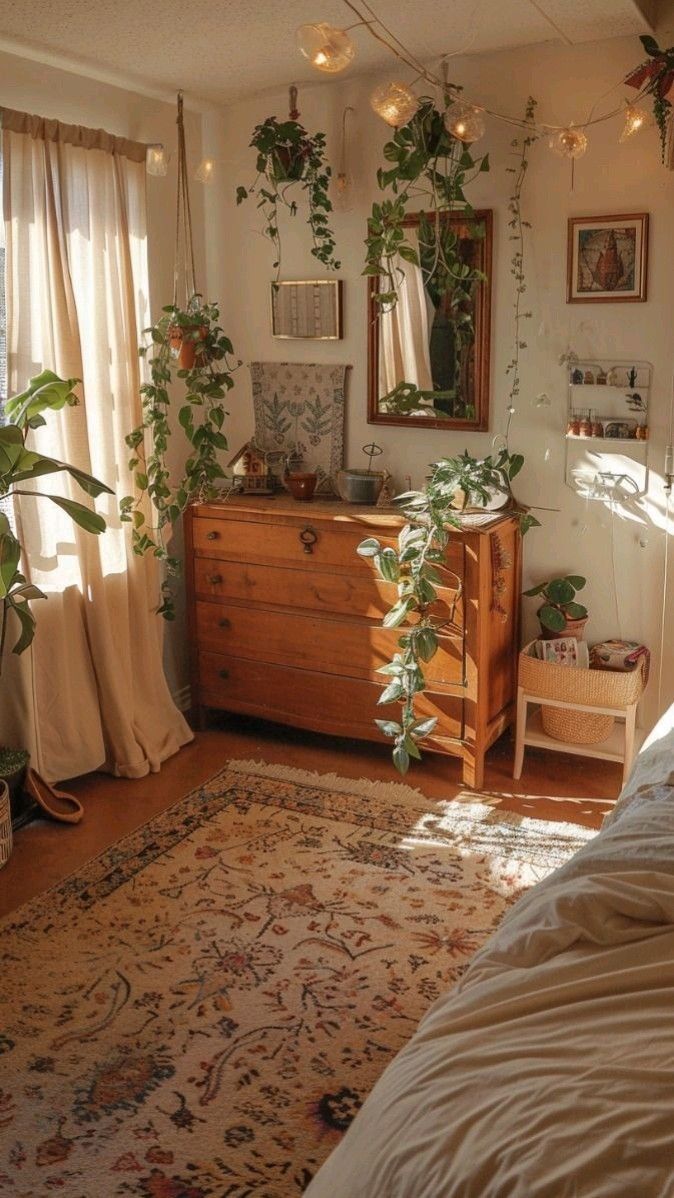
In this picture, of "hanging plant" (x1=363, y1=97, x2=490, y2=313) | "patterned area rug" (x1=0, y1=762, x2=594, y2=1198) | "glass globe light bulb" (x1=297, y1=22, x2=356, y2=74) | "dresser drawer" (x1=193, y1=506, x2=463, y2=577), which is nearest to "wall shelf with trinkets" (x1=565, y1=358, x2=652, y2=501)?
"hanging plant" (x1=363, y1=97, x2=490, y2=313)

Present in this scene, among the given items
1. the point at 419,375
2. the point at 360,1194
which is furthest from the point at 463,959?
the point at 419,375

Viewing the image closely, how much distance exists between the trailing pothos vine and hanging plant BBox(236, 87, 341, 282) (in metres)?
0.69

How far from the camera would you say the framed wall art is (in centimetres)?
412

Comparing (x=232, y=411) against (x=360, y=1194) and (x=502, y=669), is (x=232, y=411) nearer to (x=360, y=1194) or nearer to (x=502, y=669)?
(x=502, y=669)

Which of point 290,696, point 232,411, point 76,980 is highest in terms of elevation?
point 232,411

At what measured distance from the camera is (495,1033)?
1.43 m

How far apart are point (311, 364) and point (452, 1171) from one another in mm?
3422

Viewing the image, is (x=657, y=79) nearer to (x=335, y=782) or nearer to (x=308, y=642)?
(x=308, y=642)

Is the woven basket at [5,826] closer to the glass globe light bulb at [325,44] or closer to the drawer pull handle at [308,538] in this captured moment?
the drawer pull handle at [308,538]

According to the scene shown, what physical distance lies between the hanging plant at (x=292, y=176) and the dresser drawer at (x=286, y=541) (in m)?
1.03

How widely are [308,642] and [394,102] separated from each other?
6.36 feet

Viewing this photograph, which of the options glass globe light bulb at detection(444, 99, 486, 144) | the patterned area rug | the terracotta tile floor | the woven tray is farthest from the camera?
the woven tray

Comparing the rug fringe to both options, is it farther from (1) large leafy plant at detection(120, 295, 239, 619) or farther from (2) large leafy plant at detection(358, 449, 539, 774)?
(1) large leafy plant at detection(120, 295, 239, 619)

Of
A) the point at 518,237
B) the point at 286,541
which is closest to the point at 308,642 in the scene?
the point at 286,541
